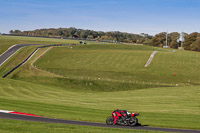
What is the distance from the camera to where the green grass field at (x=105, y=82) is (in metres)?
37.4

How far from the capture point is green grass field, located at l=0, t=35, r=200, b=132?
37.4 metres

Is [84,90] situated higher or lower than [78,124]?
lower

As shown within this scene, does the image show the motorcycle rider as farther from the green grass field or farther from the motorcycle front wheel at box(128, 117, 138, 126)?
the green grass field

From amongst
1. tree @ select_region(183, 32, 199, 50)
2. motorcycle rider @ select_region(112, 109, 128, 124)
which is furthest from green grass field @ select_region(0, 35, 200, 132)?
tree @ select_region(183, 32, 199, 50)

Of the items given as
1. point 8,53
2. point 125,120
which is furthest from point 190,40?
point 125,120

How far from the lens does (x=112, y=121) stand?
23531 millimetres

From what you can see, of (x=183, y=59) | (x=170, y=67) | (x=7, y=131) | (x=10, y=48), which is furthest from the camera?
(x=10, y=48)

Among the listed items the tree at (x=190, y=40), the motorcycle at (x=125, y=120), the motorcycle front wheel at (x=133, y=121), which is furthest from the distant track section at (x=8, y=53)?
the tree at (x=190, y=40)

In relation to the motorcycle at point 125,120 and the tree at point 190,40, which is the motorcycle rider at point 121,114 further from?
the tree at point 190,40

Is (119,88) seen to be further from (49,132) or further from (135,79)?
(49,132)

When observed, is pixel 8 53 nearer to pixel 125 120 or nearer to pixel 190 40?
pixel 125 120

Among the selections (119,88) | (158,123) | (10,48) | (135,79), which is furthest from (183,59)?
(158,123)

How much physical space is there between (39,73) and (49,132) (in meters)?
61.5

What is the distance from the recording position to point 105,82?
229 ft
